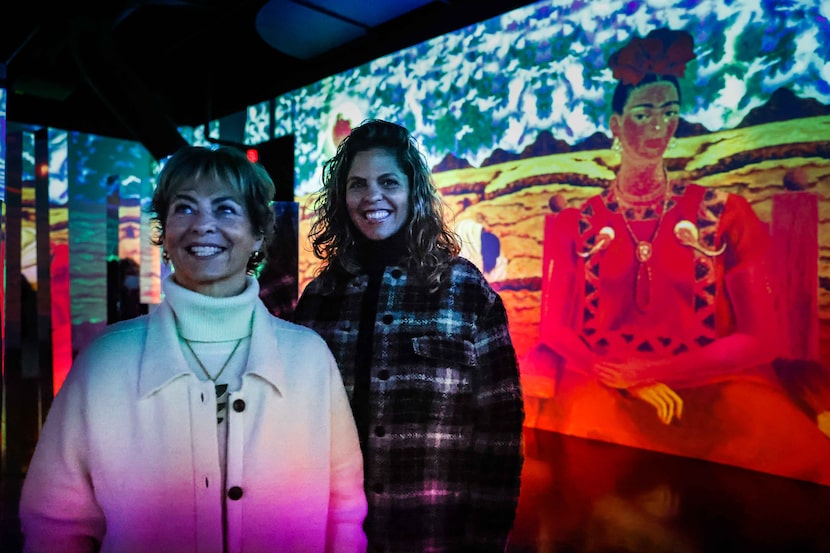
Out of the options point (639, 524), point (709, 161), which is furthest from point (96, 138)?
point (639, 524)

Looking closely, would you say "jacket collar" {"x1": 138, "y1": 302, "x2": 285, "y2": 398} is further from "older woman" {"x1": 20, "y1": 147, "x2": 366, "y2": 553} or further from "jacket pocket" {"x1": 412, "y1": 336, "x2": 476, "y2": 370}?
"jacket pocket" {"x1": 412, "y1": 336, "x2": 476, "y2": 370}

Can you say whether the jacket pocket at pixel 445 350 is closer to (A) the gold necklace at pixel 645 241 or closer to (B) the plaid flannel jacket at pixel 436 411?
(B) the plaid flannel jacket at pixel 436 411

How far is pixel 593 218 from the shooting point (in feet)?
13.2

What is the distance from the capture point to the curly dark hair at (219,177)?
1015mm

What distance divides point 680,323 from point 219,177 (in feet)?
10.8

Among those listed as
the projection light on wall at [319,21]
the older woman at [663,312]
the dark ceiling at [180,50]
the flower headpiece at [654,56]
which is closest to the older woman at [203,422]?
the older woman at [663,312]

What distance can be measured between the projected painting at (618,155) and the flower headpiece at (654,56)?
0.18 ft

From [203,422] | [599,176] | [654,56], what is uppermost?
[654,56]

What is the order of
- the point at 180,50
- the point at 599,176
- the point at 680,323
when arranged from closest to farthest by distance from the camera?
the point at 680,323 → the point at 599,176 → the point at 180,50

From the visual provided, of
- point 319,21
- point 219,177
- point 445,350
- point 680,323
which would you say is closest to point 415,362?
point 445,350

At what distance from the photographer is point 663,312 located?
371 centimetres

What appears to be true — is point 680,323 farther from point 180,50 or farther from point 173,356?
point 180,50

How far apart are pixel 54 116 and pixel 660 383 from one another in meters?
7.36

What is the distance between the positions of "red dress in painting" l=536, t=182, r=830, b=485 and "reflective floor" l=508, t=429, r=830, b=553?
17 cm
